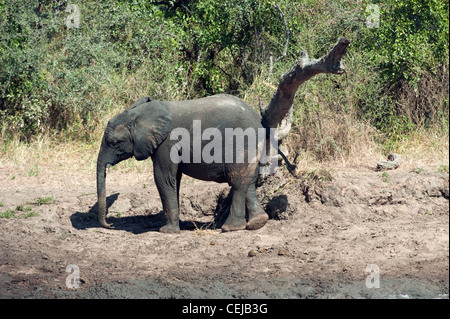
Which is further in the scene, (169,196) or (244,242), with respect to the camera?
(169,196)

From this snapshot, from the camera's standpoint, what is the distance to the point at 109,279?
7.00 m

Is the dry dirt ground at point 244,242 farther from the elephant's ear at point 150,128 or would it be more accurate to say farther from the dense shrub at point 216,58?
the dense shrub at point 216,58

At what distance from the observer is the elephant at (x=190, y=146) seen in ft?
27.5

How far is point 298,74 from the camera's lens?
316 inches

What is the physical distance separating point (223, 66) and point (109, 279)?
7619 millimetres

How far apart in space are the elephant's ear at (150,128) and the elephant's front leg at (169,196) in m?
0.35

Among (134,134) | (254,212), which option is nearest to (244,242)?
(254,212)

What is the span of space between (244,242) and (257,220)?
0.60m

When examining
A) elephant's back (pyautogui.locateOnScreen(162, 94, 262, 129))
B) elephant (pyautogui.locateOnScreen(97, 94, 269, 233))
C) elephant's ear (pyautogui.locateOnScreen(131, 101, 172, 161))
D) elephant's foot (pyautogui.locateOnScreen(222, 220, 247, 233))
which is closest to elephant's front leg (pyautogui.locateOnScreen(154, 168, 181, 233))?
elephant (pyautogui.locateOnScreen(97, 94, 269, 233))

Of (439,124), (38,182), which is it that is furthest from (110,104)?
(439,124)

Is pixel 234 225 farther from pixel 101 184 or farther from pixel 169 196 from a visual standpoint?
pixel 101 184

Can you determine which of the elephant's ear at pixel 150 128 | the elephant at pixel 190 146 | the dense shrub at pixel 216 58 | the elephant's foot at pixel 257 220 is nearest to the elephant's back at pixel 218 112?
the elephant at pixel 190 146

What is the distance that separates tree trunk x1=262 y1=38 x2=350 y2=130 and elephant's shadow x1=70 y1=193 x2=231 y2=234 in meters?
1.46

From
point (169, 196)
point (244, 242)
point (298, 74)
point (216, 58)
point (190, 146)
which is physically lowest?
point (244, 242)
